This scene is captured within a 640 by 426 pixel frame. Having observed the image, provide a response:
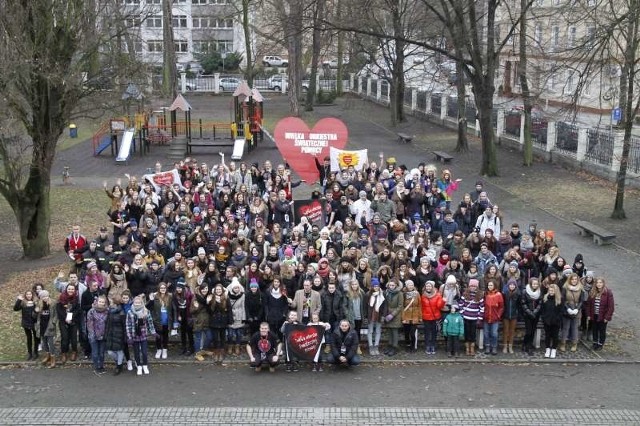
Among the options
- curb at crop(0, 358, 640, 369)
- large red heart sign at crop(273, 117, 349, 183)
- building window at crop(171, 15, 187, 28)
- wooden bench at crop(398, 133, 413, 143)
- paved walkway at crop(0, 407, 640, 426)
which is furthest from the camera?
building window at crop(171, 15, 187, 28)

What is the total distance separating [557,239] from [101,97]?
13.2m

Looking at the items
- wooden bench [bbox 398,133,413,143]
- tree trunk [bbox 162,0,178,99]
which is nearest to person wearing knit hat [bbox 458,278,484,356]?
wooden bench [bbox 398,133,413,143]

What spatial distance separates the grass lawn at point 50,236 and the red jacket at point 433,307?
21.8 ft

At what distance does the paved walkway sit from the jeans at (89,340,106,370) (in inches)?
52.4

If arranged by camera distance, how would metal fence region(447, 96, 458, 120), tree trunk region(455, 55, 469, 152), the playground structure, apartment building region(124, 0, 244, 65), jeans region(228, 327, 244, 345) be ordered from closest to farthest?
jeans region(228, 327, 244, 345) < tree trunk region(455, 55, 469, 152) < the playground structure < metal fence region(447, 96, 458, 120) < apartment building region(124, 0, 244, 65)

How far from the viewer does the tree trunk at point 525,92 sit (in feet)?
88.9

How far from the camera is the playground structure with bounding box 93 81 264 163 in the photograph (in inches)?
1271

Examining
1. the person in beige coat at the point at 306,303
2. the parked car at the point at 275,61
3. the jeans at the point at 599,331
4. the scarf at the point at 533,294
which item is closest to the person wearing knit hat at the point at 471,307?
the scarf at the point at 533,294

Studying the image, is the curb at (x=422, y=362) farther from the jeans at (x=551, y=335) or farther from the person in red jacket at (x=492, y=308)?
the person in red jacket at (x=492, y=308)

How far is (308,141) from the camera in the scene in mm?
20641

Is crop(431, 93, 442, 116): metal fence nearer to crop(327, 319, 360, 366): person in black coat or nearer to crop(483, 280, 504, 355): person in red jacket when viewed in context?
crop(483, 280, 504, 355): person in red jacket

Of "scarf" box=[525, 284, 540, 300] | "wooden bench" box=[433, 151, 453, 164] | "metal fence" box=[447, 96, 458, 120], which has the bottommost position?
"scarf" box=[525, 284, 540, 300]

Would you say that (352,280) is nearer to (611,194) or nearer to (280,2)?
(611,194)

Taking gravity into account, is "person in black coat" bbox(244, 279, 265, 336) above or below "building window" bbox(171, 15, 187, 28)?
below
